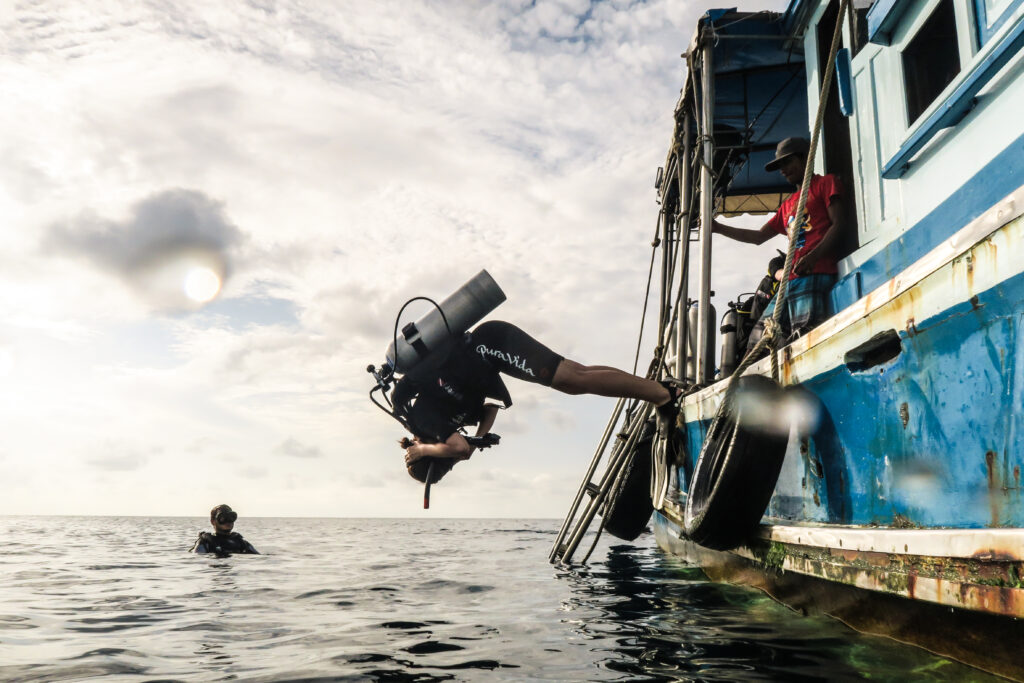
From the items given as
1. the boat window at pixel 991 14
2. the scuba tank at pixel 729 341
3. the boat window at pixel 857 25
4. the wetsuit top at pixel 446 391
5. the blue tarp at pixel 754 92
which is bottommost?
the wetsuit top at pixel 446 391

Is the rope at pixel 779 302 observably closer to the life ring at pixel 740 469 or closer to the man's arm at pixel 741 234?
the life ring at pixel 740 469

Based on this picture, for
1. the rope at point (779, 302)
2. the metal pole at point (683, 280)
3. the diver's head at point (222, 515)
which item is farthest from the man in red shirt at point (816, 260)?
the diver's head at point (222, 515)

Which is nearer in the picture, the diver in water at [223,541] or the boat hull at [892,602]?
the boat hull at [892,602]

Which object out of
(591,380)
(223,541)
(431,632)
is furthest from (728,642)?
(223,541)

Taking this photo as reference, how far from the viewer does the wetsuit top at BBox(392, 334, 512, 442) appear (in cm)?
508

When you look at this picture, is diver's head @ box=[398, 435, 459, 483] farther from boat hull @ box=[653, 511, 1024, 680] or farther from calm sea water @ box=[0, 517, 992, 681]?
boat hull @ box=[653, 511, 1024, 680]

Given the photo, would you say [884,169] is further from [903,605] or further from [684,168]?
[684,168]

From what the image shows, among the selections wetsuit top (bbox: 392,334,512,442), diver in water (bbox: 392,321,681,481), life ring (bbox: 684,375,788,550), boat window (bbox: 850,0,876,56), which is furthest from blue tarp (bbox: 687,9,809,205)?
life ring (bbox: 684,375,788,550)

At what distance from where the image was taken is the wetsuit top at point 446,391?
5078 millimetres

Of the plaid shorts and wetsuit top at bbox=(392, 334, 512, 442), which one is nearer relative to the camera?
the plaid shorts

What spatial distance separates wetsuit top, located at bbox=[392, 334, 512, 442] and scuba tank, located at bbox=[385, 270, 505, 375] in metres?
0.11

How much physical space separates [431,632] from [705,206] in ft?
12.1

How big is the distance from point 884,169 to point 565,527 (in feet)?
20.8

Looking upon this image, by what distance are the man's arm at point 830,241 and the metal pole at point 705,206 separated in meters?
1.16
